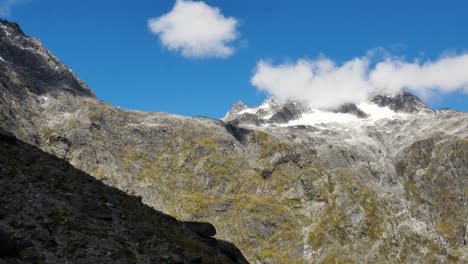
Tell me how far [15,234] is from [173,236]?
18060 mm

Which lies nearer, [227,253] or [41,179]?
[41,179]

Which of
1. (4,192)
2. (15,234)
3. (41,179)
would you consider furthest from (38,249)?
(41,179)

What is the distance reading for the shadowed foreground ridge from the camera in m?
38.2

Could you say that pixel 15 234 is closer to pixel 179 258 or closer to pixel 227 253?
pixel 179 258

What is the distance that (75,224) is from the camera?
42.9 m

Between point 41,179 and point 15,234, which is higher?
point 41,179

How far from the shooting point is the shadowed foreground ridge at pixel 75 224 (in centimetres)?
3816

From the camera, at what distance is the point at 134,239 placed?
46250 millimetres

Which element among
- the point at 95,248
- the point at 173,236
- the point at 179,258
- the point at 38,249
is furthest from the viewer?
the point at 173,236

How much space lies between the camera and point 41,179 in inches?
1880

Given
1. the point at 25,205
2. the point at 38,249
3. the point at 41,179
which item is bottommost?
the point at 38,249

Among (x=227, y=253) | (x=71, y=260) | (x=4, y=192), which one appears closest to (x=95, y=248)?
(x=71, y=260)

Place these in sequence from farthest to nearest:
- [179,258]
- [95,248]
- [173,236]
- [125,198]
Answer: [125,198] < [173,236] < [179,258] < [95,248]

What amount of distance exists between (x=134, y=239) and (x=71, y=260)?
29.3 feet
